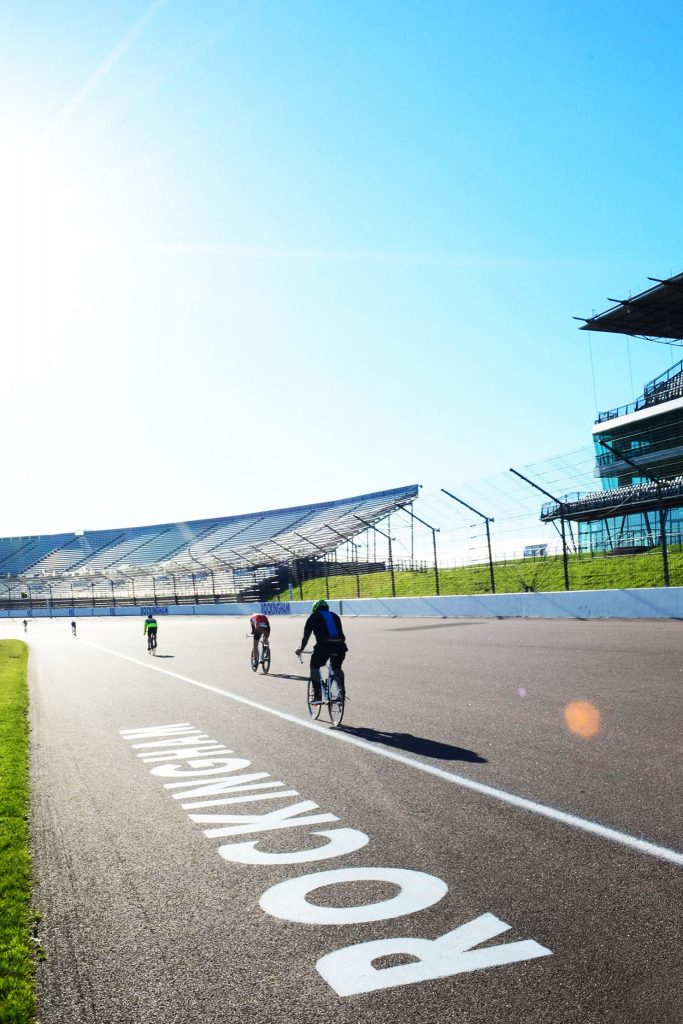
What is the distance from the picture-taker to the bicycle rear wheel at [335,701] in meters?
9.00

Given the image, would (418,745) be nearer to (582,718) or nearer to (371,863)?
(582,718)

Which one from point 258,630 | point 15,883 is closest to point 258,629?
point 258,630

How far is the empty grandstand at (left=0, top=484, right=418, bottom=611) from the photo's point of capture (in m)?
61.7

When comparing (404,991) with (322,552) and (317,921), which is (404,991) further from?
(322,552)

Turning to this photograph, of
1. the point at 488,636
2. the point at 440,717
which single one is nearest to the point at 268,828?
the point at 440,717

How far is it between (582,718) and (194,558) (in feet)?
233

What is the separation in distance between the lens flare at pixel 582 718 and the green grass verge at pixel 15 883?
497cm

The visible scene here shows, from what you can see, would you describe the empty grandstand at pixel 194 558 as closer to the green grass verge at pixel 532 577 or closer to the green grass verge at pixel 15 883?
the green grass verge at pixel 532 577

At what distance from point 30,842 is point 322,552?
52530mm

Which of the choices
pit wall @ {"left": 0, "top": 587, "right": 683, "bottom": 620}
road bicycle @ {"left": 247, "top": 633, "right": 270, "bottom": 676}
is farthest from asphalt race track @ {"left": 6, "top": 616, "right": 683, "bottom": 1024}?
pit wall @ {"left": 0, "top": 587, "right": 683, "bottom": 620}

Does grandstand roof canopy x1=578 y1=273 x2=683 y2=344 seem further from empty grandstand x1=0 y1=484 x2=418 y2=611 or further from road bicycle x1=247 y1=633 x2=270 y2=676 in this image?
road bicycle x1=247 y1=633 x2=270 y2=676

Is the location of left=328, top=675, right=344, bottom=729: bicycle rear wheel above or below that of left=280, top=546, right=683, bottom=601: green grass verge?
below

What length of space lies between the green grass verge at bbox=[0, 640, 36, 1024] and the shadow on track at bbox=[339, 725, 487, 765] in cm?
334

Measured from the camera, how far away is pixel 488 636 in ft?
66.8
